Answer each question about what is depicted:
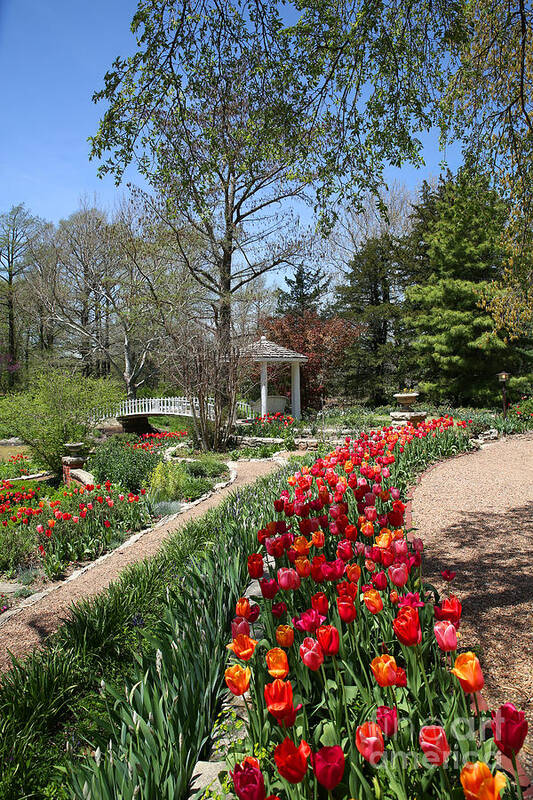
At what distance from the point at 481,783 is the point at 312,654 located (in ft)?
1.87

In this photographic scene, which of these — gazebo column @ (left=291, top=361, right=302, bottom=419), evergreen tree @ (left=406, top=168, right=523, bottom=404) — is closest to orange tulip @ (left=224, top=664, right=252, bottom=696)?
evergreen tree @ (left=406, top=168, right=523, bottom=404)

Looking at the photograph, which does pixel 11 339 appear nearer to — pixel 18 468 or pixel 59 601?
pixel 18 468

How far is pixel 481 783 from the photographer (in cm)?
97

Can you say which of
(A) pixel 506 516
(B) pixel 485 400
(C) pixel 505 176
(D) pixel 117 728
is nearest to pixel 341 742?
(D) pixel 117 728

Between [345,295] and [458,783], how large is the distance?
2279 centimetres

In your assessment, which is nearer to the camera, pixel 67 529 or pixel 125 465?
pixel 67 529

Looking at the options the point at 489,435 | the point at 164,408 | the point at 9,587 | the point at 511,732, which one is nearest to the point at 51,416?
the point at 9,587

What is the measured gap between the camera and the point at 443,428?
9594 millimetres

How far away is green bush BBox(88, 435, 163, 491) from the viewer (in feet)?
30.4

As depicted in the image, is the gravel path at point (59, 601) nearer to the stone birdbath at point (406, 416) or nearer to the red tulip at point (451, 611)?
the red tulip at point (451, 611)

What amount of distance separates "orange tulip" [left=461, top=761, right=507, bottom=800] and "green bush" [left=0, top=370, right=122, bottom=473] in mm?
11862

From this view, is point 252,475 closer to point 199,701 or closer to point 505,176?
point 505,176

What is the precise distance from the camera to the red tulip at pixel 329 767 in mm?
1077

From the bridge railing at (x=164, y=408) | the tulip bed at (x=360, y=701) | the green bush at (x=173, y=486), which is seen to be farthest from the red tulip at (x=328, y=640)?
the bridge railing at (x=164, y=408)
